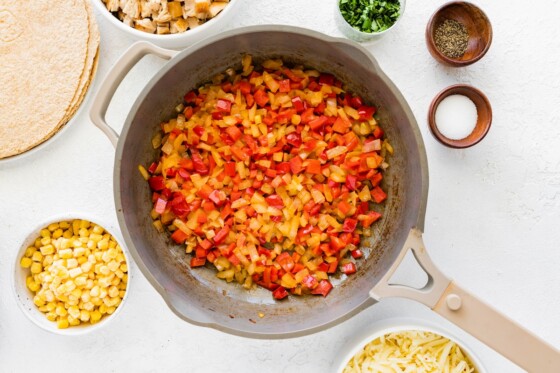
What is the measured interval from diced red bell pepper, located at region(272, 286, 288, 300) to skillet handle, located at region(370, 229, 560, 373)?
48 centimetres

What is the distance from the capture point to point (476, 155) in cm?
240

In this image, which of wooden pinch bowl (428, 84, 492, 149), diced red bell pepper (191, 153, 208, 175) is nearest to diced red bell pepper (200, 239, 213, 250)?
diced red bell pepper (191, 153, 208, 175)

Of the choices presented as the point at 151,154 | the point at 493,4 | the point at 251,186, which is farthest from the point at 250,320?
the point at 493,4

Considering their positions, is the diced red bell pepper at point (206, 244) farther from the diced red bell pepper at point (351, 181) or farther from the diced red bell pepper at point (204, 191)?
the diced red bell pepper at point (351, 181)

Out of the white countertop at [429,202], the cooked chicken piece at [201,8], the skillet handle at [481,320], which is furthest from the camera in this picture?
the white countertop at [429,202]

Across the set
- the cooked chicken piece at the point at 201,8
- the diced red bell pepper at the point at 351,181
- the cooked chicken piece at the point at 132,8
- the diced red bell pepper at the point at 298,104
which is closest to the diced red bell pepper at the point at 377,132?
the diced red bell pepper at the point at 351,181

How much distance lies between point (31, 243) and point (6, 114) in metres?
0.51

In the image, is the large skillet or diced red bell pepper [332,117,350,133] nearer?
the large skillet

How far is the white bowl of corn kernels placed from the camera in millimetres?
2277

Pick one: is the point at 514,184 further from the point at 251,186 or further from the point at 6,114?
the point at 6,114

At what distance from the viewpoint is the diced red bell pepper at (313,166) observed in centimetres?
222

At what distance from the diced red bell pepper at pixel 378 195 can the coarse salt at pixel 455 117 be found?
33 centimetres

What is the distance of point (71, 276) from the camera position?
7.45 feet

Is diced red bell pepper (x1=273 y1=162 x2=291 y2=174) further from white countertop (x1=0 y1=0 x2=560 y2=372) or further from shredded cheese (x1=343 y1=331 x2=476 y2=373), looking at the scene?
shredded cheese (x1=343 y1=331 x2=476 y2=373)
